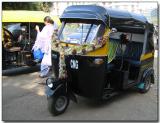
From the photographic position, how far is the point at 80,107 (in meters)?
6.36

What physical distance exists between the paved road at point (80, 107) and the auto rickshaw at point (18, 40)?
175cm

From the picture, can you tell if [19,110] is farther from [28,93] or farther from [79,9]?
[79,9]

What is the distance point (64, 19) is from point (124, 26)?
135cm

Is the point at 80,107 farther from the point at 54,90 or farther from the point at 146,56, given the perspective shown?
the point at 146,56

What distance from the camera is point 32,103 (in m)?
6.60

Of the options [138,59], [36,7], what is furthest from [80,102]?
[36,7]

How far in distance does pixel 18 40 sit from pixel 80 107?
14.4ft

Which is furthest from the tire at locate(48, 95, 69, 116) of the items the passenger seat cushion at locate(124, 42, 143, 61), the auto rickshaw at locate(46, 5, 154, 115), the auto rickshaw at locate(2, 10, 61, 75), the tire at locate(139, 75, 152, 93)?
the auto rickshaw at locate(2, 10, 61, 75)

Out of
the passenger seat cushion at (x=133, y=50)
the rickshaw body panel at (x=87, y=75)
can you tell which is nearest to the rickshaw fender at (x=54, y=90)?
the rickshaw body panel at (x=87, y=75)

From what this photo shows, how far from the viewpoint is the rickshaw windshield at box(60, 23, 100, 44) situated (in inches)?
239

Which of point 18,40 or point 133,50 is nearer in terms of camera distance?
point 133,50

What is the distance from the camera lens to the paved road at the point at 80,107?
5.89 m

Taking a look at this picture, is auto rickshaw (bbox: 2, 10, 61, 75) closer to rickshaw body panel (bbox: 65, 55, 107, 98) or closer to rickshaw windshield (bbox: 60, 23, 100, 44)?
rickshaw windshield (bbox: 60, 23, 100, 44)

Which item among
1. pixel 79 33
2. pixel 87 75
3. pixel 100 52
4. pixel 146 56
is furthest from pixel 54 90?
pixel 146 56
